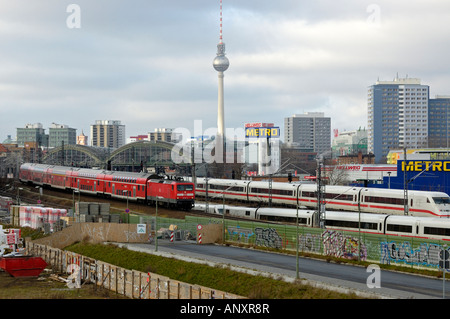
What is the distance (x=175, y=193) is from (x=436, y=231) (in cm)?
3559

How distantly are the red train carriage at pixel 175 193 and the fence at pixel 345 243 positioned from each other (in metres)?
20.7

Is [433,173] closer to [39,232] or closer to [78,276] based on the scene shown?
[39,232]

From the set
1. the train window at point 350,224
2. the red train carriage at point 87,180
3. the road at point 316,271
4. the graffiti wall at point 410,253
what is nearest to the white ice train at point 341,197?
the train window at point 350,224

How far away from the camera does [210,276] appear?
37.8 metres

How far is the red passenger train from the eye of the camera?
78250 millimetres

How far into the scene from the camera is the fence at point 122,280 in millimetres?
33594

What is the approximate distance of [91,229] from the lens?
56.1 meters

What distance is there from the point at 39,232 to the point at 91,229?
13.6 meters

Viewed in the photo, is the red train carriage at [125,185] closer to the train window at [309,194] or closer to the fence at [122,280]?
the train window at [309,194]

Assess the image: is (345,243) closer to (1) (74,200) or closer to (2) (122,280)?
(2) (122,280)

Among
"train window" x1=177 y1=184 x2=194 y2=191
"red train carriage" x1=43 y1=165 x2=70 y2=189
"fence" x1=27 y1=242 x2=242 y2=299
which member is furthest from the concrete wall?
"red train carriage" x1=43 y1=165 x2=70 y2=189

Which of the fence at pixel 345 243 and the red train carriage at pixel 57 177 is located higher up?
the red train carriage at pixel 57 177

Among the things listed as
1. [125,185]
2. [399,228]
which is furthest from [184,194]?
[399,228]

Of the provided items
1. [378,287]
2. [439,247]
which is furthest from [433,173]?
[378,287]
